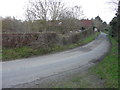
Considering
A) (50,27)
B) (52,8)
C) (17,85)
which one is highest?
(52,8)

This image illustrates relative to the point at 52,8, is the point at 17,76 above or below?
below

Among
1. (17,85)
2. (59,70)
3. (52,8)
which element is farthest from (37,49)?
(52,8)

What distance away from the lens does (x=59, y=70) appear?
315 inches

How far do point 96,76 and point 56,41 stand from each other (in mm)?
11593

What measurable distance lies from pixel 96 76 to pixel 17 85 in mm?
3448

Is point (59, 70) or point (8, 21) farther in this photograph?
point (8, 21)

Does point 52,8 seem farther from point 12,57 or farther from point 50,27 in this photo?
point 12,57

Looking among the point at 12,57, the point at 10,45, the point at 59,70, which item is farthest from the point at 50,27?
the point at 59,70

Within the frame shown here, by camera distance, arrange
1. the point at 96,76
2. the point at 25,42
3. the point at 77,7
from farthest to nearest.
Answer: the point at 77,7, the point at 25,42, the point at 96,76

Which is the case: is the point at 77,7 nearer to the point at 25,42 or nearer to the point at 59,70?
the point at 25,42

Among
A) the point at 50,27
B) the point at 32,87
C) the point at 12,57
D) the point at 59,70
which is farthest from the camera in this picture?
the point at 50,27

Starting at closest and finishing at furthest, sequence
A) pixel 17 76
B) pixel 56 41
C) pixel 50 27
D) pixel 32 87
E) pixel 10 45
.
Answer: pixel 32 87
pixel 17 76
pixel 10 45
pixel 56 41
pixel 50 27

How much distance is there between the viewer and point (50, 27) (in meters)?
25.2

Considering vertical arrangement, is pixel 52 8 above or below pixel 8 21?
above
